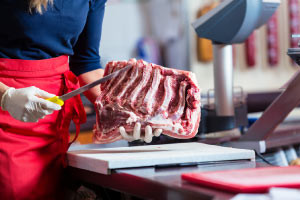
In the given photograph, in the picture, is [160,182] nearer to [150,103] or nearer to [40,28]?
[150,103]

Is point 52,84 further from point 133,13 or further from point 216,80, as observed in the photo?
point 133,13

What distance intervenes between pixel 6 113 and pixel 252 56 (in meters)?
3.73

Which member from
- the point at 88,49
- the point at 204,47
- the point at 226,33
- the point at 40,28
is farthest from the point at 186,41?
the point at 40,28

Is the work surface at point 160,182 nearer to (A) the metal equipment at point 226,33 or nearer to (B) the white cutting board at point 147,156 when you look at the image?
(B) the white cutting board at point 147,156

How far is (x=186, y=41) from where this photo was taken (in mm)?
4668

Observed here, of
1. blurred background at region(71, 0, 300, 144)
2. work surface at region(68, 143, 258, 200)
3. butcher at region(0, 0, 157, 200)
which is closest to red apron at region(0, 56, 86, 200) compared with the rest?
butcher at region(0, 0, 157, 200)

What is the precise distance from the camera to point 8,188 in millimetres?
1372

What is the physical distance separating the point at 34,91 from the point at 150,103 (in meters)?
0.31

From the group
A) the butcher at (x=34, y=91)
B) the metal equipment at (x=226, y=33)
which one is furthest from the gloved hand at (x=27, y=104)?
the metal equipment at (x=226, y=33)

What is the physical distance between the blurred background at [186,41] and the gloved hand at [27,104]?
3.24 m

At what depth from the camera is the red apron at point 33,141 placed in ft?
4.50

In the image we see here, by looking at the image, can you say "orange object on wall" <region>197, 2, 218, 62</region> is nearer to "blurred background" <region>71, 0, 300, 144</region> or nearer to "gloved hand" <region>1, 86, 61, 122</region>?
"blurred background" <region>71, 0, 300, 144</region>

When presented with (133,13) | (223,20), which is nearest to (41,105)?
(223,20)

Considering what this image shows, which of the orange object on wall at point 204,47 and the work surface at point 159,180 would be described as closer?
the work surface at point 159,180
